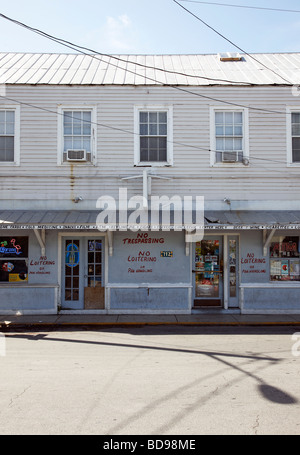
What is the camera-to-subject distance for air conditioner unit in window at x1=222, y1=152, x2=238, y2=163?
11891 mm

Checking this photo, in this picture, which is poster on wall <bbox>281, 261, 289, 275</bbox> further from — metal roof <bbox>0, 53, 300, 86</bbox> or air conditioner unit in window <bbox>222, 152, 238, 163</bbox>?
metal roof <bbox>0, 53, 300, 86</bbox>

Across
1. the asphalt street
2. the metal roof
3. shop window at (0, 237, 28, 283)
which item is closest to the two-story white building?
shop window at (0, 237, 28, 283)

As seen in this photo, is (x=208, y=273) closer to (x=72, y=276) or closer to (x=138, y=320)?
(x=138, y=320)

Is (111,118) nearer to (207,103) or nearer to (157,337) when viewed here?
(207,103)

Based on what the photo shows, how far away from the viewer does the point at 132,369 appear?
6590 millimetres

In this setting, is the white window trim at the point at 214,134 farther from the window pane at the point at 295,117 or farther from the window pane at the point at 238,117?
the window pane at the point at 295,117

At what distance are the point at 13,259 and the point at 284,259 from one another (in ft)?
26.4

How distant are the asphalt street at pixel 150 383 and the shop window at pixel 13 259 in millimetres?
2533

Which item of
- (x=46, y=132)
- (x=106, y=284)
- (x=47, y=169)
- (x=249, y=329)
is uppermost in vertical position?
(x=46, y=132)

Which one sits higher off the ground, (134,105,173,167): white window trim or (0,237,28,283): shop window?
(134,105,173,167): white window trim

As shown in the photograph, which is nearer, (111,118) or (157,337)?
(157,337)

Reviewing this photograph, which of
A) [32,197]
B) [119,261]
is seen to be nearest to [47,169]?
[32,197]

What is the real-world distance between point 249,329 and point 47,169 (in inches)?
287

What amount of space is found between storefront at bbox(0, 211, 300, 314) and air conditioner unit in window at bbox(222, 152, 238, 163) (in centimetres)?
162
